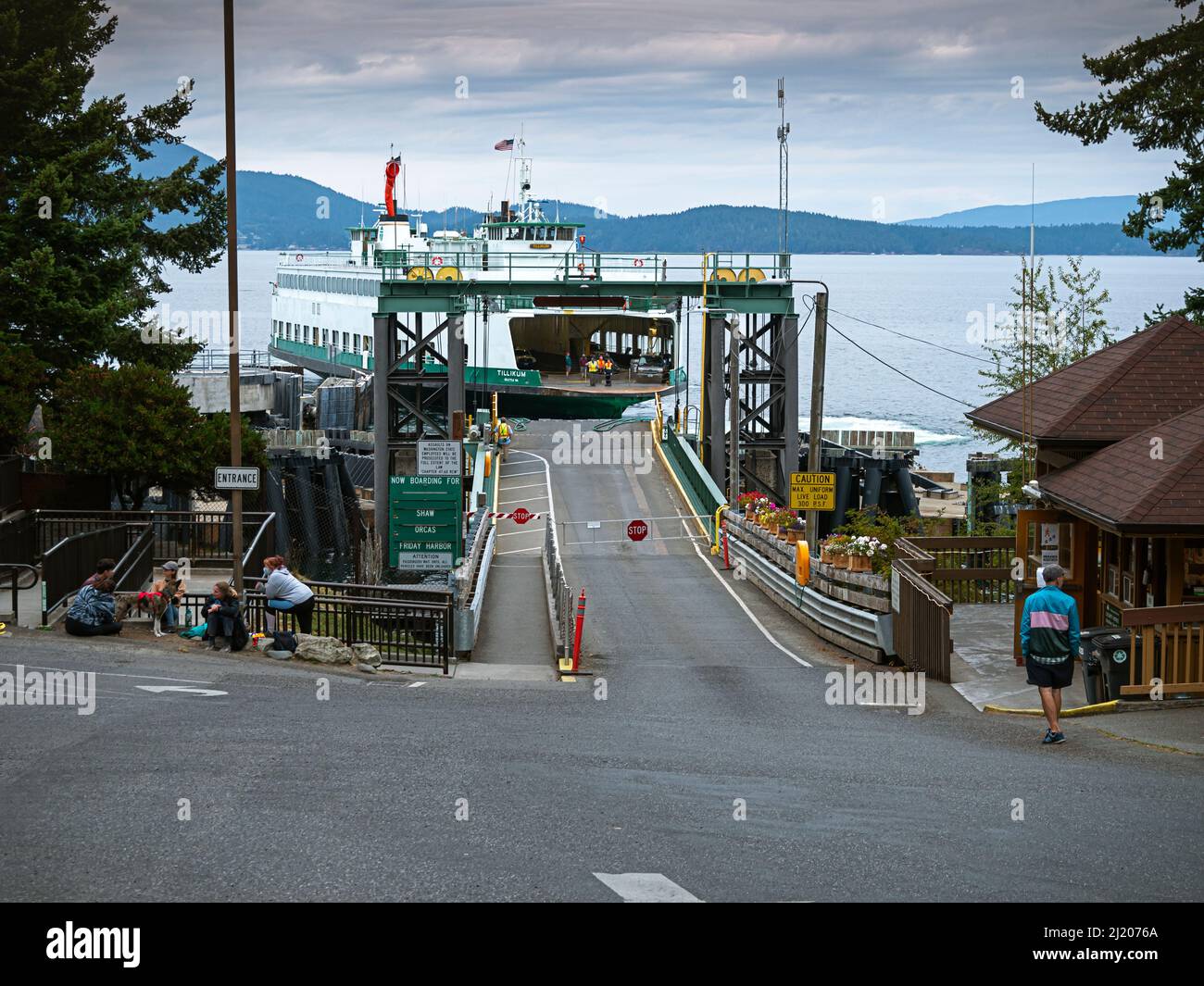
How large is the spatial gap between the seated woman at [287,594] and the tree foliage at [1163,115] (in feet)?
62.2

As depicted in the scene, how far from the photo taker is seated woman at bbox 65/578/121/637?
18656 mm

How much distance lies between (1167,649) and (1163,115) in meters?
17.8

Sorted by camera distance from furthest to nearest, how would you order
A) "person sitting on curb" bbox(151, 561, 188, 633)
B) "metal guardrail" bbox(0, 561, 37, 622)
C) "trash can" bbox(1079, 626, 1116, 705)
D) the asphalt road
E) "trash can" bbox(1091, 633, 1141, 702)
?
"metal guardrail" bbox(0, 561, 37, 622) → "person sitting on curb" bbox(151, 561, 188, 633) → "trash can" bbox(1079, 626, 1116, 705) → "trash can" bbox(1091, 633, 1141, 702) → the asphalt road

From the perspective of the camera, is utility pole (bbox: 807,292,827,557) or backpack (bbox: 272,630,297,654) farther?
utility pole (bbox: 807,292,827,557)

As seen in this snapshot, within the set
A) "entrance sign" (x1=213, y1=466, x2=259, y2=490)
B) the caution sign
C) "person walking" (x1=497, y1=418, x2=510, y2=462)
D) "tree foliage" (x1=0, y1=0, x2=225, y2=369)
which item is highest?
"tree foliage" (x1=0, y1=0, x2=225, y2=369)

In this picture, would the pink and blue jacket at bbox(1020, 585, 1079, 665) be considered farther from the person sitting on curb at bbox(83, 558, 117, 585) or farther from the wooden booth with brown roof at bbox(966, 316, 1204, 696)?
the person sitting on curb at bbox(83, 558, 117, 585)

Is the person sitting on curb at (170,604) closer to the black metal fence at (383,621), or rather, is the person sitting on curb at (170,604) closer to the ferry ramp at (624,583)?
the black metal fence at (383,621)

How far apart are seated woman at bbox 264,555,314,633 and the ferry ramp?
8.70 ft

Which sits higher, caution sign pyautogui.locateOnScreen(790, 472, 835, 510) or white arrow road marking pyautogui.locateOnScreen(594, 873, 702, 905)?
caution sign pyautogui.locateOnScreen(790, 472, 835, 510)

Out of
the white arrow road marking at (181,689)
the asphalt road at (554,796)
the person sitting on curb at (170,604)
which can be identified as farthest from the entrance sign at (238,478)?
the white arrow road marking at (181,689)

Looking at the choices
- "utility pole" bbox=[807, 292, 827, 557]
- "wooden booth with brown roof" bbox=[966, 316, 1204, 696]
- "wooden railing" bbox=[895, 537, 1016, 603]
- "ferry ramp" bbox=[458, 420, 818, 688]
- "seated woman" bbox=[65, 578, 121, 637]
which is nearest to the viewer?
"wooden booth with brown roof" bbox=[966, 316, 1204, 696]

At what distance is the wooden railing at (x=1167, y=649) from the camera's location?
1461cm

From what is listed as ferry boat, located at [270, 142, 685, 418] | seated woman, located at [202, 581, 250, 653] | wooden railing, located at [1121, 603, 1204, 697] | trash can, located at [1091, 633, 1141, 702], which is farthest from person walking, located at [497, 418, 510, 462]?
wooden railing, located at [1121, 603, 1204, 697]
